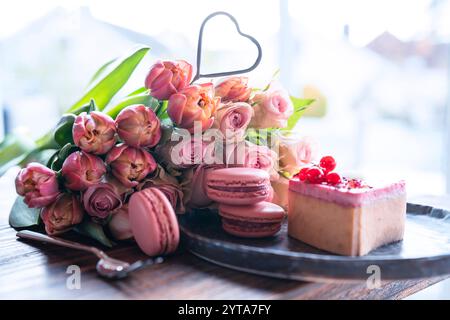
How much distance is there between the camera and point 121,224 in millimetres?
700

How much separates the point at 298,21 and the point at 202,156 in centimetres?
186

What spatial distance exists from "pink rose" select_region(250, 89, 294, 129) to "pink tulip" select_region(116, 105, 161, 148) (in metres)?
0.22

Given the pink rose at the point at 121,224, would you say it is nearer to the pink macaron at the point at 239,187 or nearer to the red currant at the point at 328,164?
the pink macaron at the point at 239,187

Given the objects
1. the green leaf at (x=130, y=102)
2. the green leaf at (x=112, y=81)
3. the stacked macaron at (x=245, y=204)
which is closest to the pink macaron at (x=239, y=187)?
the stacked macaron at (x=245, y=204)

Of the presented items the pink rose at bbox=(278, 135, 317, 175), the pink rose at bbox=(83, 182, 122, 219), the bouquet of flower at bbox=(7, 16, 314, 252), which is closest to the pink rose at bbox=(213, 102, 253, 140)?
the bouquet of flower at bbox=(7, 16, 314, 252)

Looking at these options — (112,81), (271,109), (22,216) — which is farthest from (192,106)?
(22,216)

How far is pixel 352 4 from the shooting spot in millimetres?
2193

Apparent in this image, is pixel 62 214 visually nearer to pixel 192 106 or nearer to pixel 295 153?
pixel 192 106

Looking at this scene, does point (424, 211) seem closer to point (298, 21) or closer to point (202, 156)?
point (202, 156)

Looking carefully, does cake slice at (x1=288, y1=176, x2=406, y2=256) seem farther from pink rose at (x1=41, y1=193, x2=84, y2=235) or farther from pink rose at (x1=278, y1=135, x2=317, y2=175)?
pink rose at (x1=41, y1=193, x2=84, y2=235)

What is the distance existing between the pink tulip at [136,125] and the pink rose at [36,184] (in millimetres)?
133

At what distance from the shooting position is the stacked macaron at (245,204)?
67cm

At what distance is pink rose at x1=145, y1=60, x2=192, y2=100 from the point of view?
71 cm

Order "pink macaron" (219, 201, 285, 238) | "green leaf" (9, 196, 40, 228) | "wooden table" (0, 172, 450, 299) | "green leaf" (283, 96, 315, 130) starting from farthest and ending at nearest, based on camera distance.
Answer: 1. "green leaf" (283, 96, 315, 130)
2. "green leaf" (9, 196, 40, 228)
3. "pink macaron" (219, 201, 285, 238)
4. "wooden table" (0, 172, 450, 299)
